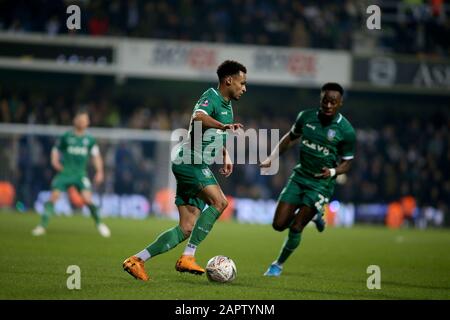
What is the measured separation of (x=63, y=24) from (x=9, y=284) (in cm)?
1895

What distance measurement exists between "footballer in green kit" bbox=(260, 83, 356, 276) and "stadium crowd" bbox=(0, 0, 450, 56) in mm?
17279

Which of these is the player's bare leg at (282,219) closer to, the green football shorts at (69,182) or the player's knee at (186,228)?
the player's knee at (186,228)

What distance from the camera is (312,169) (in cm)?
1044

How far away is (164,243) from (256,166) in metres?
17.3

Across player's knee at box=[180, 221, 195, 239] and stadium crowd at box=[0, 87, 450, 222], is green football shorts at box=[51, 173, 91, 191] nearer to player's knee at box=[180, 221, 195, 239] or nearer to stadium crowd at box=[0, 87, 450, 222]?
player's knee at box=[180, 221, 195, 239]

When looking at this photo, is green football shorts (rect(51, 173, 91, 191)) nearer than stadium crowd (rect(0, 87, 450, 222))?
Yes

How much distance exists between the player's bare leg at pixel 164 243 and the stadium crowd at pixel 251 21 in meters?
18.3

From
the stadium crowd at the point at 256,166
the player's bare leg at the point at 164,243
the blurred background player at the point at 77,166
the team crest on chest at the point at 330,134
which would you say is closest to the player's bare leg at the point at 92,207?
the blurred background player at the point at 77,166

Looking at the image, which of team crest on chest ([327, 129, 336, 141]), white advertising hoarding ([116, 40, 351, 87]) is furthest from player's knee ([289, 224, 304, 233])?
white advertising hoarding ([116, 40, 351, 87])

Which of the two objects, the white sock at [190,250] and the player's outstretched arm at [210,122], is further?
the white sock at [190,250]

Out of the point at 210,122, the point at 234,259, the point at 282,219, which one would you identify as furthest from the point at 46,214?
the point at 210,122

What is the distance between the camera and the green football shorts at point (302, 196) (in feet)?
33.6

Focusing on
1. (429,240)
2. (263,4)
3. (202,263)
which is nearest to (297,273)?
(202,263)

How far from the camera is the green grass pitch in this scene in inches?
324
